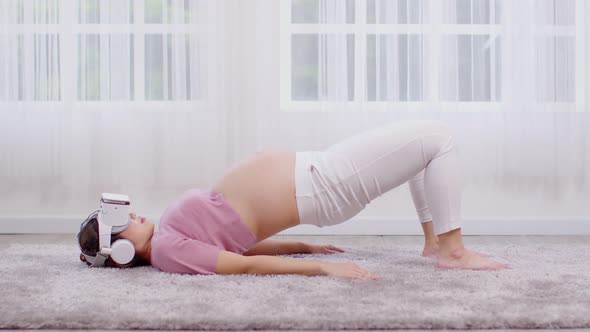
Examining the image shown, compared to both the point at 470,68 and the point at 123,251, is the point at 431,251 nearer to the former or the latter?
the point at 123,251

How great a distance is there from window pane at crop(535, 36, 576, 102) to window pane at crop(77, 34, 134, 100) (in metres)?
1.73

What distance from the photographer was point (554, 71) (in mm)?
2787

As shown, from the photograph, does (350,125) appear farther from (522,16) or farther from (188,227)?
(188,227)

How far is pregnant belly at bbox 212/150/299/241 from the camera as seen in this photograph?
1681mm

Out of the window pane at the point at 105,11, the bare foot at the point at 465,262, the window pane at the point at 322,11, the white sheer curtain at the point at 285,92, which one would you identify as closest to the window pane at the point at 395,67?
the white sheer curtain at the point at 285,92

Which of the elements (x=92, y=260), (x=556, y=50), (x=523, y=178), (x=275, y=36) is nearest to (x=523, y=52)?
(x=556, y=50)

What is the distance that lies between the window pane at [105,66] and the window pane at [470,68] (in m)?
1.33

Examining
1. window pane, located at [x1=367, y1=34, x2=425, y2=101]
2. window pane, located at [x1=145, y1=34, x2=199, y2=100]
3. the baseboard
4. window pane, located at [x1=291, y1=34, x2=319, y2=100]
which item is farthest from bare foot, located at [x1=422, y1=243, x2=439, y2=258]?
window pane, located at [x1=145, y1=34, x2=199, y2=100]

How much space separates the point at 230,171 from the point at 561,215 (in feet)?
5.61

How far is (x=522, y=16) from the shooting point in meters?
2.77

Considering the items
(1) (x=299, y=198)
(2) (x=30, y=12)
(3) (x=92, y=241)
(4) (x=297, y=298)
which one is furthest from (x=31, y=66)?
(4) (x=297, y=298)

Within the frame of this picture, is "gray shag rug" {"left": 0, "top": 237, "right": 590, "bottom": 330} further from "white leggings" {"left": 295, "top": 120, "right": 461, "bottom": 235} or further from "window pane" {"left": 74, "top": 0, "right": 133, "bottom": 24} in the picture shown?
"window pane" {"left": 74, "top": 0, "right": 133, "bottom": 24}

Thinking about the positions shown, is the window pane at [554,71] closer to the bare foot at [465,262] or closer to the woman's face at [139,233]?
the bare foot at [465,262]

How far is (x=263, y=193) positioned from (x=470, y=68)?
4.77ft
